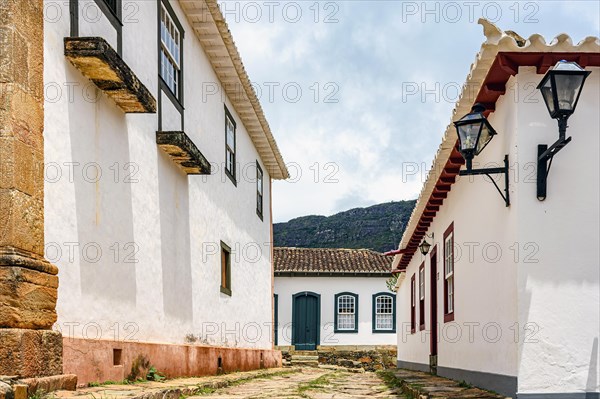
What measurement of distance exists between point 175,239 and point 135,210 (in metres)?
1.83

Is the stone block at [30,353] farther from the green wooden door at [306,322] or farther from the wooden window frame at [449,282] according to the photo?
the green wooden door at [306,322]

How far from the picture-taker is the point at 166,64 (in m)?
9.67

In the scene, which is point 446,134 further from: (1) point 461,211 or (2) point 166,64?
(2) point 166,64

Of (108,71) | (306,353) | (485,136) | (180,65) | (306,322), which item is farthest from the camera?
(306,322)

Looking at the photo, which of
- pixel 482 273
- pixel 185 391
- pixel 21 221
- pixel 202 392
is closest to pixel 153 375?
pixel 202 392

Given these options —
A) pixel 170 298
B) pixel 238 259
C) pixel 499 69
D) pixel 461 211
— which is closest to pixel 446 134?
pixel 461 211

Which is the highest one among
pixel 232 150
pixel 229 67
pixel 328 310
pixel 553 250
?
pixel 229 67

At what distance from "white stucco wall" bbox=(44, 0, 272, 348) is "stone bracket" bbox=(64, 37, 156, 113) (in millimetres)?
95

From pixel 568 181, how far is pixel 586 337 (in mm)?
1341

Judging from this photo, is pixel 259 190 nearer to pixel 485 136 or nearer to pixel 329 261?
pixel 485 136

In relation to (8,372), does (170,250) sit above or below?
above

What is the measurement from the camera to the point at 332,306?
30156 millimetres

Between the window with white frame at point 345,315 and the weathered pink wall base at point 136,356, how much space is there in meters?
15.9

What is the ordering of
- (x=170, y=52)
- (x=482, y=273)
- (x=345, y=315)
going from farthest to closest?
1. (x=345, y=315)
2. (x=170, y=52)
3. (x=482, y=273)
